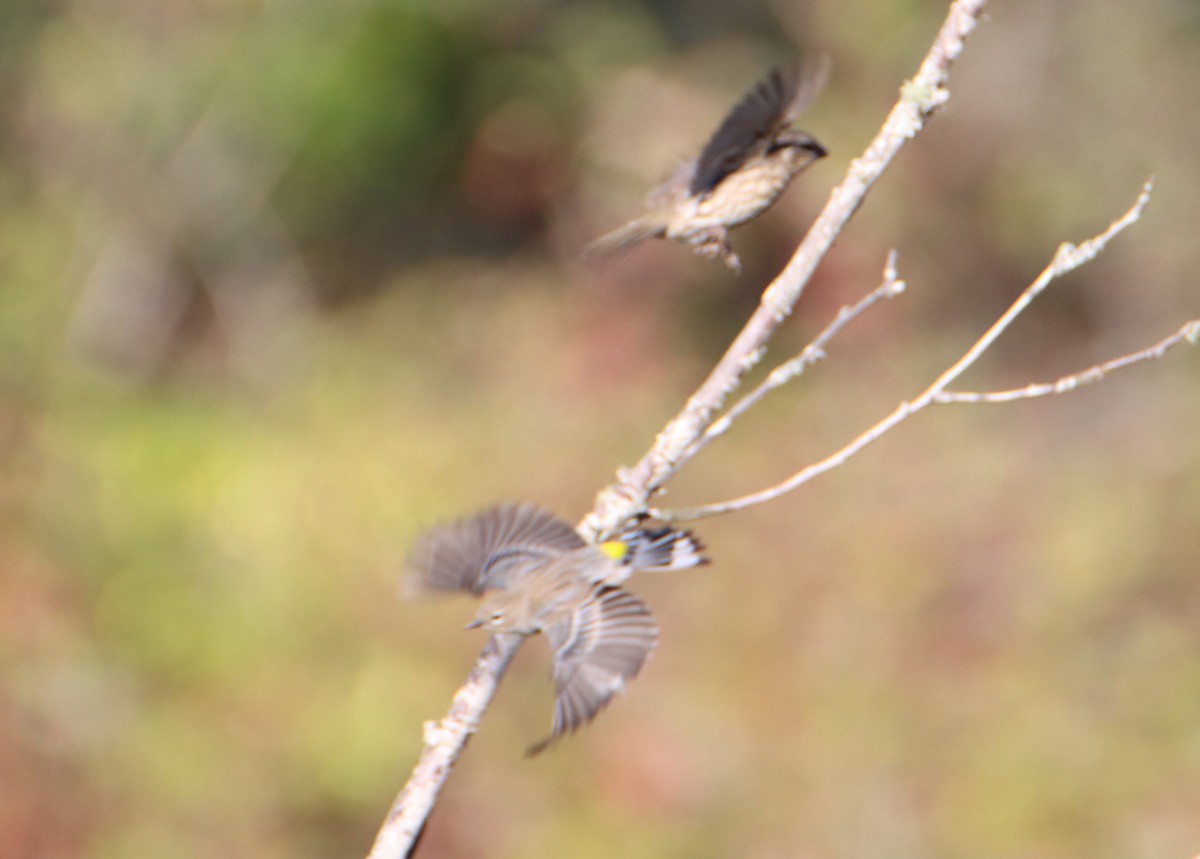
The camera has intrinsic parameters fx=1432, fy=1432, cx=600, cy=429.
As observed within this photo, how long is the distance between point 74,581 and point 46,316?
2.91 meters

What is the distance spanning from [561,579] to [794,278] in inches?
36.9

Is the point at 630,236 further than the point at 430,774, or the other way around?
the point at 630,236

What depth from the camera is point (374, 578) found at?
26.0 feet

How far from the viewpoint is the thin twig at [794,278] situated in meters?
2.27

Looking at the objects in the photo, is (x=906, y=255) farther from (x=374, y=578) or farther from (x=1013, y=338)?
(x=374, y=578)

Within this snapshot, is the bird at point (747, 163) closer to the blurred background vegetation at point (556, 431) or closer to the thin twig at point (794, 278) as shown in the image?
the thin twig at point (794, 278)

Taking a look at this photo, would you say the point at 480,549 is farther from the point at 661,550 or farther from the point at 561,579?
the point at 661,550

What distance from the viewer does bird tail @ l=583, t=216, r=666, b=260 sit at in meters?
3.77

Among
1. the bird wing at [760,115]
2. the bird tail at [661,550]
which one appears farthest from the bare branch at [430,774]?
the bird wing at [760,115]

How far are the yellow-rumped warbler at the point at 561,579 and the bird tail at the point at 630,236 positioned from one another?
990 mm

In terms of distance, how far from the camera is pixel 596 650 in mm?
2852

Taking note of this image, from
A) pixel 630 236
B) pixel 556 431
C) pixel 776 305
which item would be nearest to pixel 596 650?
pixel 776 305

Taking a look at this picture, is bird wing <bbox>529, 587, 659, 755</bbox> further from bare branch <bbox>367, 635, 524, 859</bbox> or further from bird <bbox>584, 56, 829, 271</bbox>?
bird <bbox>584, 56, 829, 271</bbox>

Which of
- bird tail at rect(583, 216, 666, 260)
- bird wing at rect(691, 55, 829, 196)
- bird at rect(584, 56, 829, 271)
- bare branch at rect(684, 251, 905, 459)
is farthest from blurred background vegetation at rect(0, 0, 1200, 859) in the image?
bare branch at rect(684, 251, 905, 459)
